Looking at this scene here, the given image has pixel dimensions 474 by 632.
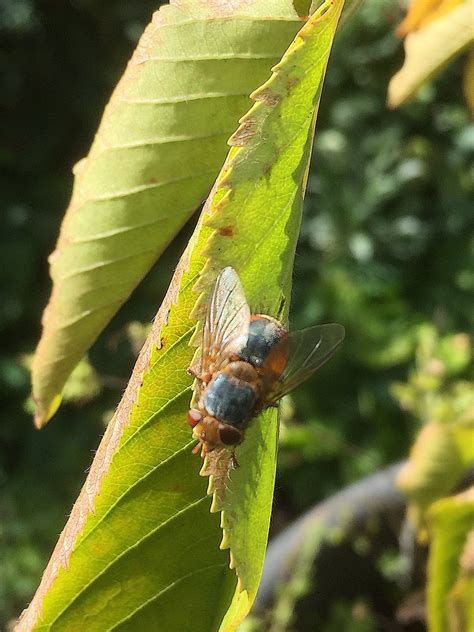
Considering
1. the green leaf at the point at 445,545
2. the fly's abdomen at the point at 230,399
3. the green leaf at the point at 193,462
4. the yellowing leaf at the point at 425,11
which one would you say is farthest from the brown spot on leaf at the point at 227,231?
the green leaf at the point at 445,545

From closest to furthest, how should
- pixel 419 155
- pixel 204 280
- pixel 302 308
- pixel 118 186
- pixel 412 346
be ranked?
pixel 204 280
pixel 118 186
pixel 412 346
pixel 302 308
pixel 419 155

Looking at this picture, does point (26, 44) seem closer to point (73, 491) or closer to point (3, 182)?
point (3, 182)

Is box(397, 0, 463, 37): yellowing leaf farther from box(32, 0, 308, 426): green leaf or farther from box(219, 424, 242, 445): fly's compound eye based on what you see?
box(219, 424, 242, 445): fly's compound eye

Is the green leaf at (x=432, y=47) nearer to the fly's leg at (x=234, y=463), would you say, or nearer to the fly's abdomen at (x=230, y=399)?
the fly's abdomen at (x=230, y=399)

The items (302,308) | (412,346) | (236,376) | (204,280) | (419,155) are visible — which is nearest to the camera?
(204,280)

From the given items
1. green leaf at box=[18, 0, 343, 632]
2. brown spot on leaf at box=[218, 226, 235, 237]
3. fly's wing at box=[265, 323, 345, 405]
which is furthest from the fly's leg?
fly's wing at box=[265, 323, 345, 405]

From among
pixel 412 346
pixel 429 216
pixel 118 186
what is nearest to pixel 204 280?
pixel 118 186

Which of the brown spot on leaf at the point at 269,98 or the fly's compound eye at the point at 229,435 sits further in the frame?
the fly's compound eye at the point at 229,435

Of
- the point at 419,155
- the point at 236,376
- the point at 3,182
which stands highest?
the point at 236,376
